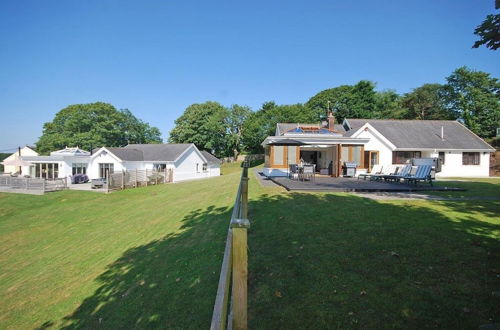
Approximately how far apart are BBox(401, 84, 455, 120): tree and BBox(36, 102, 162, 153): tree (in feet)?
230

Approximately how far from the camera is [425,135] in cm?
2841

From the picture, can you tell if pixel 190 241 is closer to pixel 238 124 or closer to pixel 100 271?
pixel 100 271

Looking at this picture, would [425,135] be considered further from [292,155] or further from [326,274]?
[326,274]

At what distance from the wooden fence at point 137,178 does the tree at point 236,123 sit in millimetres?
34554

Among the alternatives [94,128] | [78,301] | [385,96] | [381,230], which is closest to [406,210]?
[381,230]

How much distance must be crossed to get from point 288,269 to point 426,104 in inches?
2445

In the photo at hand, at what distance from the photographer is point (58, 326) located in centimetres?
499

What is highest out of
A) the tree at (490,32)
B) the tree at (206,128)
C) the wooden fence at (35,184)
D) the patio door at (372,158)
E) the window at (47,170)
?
the tree at (206,128)

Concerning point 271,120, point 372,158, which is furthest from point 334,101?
point 372,158

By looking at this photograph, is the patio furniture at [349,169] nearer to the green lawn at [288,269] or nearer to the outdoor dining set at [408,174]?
the outdoor dining set at [408,174]

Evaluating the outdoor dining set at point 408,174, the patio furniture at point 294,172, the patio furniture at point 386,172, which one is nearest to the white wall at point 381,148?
the outdoor dining set at point 408,174

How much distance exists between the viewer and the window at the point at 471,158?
26531mm

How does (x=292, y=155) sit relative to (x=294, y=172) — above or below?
above

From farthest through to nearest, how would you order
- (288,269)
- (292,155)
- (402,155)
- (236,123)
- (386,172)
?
1. (236,123)
2. (402,155)
3. (292,155)
4. (386,172)
5. (288,269)
